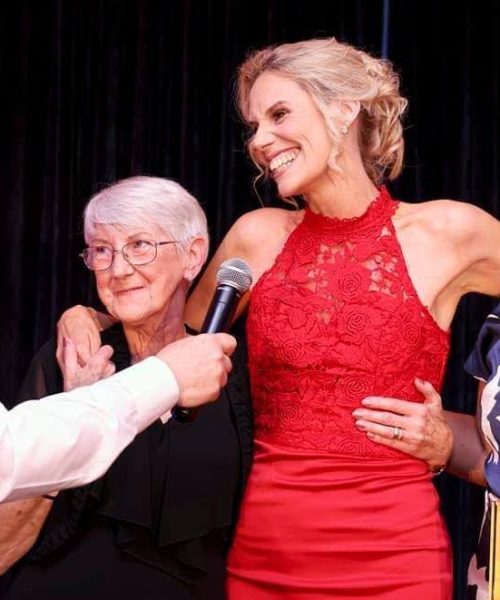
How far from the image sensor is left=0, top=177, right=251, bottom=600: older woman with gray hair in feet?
6.14

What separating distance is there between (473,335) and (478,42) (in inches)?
32.2

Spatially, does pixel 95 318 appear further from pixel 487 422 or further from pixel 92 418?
pixel 487 422

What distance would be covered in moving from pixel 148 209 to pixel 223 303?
44 centimetres

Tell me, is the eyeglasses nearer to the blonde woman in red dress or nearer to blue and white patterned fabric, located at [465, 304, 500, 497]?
the blonde woman in red dress

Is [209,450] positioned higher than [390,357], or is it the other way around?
[390,357]

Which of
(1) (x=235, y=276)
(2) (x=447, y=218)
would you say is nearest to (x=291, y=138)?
(2) (x=447, y=218)

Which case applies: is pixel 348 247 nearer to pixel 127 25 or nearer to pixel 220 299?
pixel 220 299

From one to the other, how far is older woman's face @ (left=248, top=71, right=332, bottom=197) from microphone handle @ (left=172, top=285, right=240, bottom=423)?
17.8 inches

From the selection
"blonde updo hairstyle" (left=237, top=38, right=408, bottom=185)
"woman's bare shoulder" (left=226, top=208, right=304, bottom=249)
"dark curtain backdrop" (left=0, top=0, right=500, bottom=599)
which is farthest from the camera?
"dark curtain backdrop" (left=0, top=0, right=500, bottom=599)

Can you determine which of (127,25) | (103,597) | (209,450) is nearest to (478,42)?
(127,25)

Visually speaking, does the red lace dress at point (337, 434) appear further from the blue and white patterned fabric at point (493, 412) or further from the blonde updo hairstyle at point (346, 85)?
the blue and white patterned fabric at point (493, 412)

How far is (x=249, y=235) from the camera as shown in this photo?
7.37 feet

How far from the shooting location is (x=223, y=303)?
1690 mm

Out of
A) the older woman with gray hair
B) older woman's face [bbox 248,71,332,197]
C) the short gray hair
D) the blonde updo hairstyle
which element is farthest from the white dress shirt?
the blonde updo hairstyle
